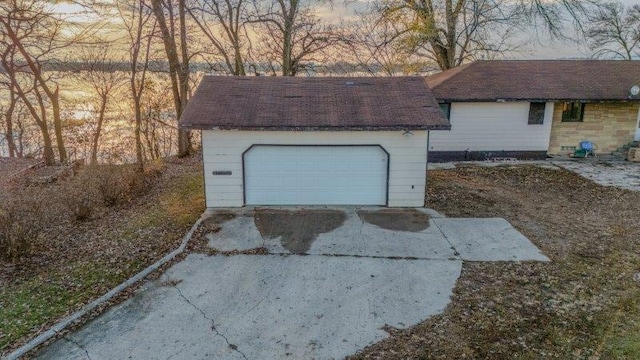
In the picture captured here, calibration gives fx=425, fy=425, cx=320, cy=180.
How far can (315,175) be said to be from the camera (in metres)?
11.5

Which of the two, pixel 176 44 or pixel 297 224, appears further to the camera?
pixel 176 44

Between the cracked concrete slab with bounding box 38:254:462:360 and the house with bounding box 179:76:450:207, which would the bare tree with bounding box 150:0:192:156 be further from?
the cracked concrete slab with bounding box 38:254:462:360

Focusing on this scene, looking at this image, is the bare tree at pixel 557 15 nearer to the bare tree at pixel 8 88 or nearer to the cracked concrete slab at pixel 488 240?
the cracked concrete slab at pixel 488 240

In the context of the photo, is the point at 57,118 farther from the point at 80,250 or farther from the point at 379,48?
the point at 379,48

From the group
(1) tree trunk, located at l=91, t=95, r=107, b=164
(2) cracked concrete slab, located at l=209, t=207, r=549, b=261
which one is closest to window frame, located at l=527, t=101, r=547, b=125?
(2) cracked concrete slab, located at l=209, t=207, r=549, b=261

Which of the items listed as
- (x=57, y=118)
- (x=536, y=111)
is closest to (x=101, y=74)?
(x=57, y=118)

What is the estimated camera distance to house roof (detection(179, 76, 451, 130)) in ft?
35.6

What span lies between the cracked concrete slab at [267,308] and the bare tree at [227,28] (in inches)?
565

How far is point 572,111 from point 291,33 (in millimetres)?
13157

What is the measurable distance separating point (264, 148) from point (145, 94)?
11.9m

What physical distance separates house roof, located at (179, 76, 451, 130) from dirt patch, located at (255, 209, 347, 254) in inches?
87.4

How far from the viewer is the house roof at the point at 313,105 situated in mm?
10859

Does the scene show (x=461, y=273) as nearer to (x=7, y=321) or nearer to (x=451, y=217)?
(x=451, y=217)

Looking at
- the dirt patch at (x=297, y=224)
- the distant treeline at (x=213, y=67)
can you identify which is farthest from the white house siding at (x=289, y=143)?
the distant treeline at (x=213, y=67)
